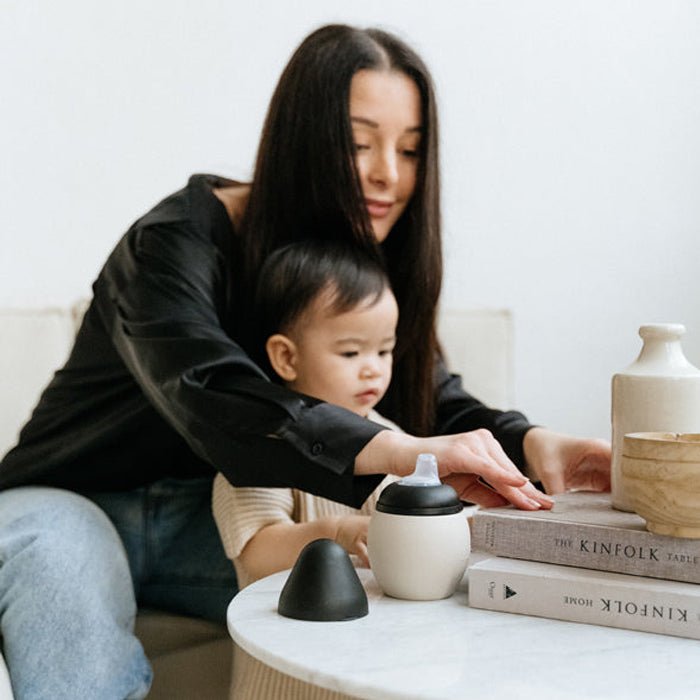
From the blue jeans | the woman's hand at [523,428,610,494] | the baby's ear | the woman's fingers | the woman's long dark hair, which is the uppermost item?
the woman's long dark hair

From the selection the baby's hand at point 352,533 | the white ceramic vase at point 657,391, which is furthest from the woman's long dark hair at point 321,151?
the white ceramic vase at point 657,391

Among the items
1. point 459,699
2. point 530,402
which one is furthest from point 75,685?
point 530,402

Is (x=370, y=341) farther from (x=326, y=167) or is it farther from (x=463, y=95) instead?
(x=463, y=95)

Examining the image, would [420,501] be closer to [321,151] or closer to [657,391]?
[657,391]

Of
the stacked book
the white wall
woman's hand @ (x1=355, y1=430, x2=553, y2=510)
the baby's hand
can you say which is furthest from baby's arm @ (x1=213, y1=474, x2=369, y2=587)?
the white wall

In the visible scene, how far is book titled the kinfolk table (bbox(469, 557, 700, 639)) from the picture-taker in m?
0.83

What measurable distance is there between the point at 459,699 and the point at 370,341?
72 cm

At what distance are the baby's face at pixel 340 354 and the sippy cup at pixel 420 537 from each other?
1.40 feet

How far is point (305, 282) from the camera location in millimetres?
1362

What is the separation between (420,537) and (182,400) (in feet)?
1.28

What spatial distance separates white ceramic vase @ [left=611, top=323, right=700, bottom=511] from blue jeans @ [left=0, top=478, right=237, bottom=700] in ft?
1.97

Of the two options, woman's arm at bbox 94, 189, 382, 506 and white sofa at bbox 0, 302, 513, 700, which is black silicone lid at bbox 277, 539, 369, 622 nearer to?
woman's arm at bbox 94, 189, 382, 506

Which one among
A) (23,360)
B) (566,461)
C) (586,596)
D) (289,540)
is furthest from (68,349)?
(586,596)

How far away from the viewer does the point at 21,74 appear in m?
1.95
